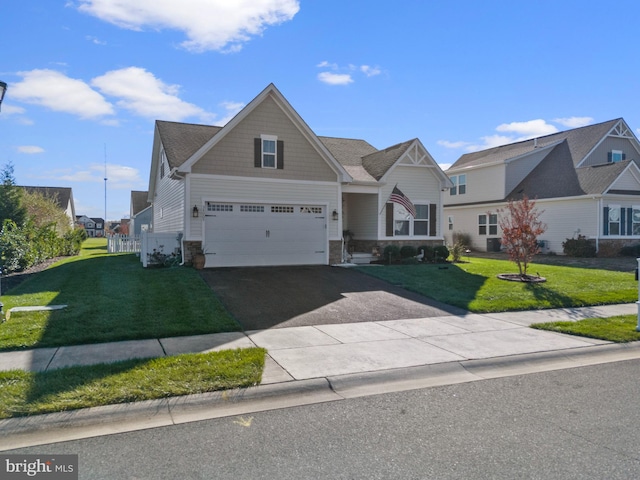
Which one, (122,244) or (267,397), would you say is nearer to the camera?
(267,397)

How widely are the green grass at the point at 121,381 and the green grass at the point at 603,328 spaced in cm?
581

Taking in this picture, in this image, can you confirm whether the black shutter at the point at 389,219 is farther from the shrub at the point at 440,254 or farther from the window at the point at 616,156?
the window at the point at 616,156

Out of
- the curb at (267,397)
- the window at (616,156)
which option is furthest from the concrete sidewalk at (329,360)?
the window at (616,156)

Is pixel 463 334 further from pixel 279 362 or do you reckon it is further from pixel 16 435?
pixel 16 435

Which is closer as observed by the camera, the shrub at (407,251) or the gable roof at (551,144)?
the shrub at (407,251)

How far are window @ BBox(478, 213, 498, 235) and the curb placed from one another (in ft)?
75.0

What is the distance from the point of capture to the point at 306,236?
1812cm

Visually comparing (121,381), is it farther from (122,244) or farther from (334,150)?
(122,244)

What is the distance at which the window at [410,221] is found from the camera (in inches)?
833

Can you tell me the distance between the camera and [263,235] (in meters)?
17.3

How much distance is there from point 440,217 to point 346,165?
5109 mm

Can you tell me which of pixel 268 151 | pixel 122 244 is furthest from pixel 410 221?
pixel 122 244

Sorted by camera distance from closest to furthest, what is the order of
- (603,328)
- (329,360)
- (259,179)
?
(329,360), (603,328), (259,179)

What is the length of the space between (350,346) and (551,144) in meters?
28.6
